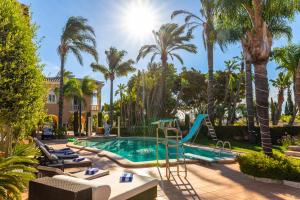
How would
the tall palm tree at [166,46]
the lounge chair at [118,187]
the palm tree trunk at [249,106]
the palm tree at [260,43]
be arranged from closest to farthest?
the lounge chair at [118,187]
the palm tree at [260,43]
the palm tree trunk at [249,106]
the tall palm tree at [166,46]

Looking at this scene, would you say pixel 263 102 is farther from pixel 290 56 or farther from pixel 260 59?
pixel 290 56

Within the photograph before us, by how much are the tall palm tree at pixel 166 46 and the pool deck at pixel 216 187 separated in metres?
20.2

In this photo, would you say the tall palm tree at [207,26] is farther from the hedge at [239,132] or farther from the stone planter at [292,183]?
the stone planter at [292,183]

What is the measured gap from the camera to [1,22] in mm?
5312

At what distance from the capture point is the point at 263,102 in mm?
9281

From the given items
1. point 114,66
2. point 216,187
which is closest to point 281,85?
point 114,66

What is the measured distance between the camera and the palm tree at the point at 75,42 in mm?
25844

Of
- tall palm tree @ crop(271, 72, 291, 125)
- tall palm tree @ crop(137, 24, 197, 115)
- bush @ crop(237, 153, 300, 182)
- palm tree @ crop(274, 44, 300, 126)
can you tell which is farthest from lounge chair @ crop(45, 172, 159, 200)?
tall palm tree @ crop(271, 72, 291, 125)

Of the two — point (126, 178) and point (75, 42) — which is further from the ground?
point (75, 42)

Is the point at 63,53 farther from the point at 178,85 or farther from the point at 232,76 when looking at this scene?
the point at 232,76

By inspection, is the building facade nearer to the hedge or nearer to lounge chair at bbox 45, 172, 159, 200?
the hedge

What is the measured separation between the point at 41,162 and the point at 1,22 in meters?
4.14

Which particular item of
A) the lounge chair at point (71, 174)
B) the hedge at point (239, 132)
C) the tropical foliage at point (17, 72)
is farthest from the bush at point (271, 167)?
the hedge at point (239, 132)

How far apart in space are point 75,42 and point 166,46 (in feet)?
31.6
